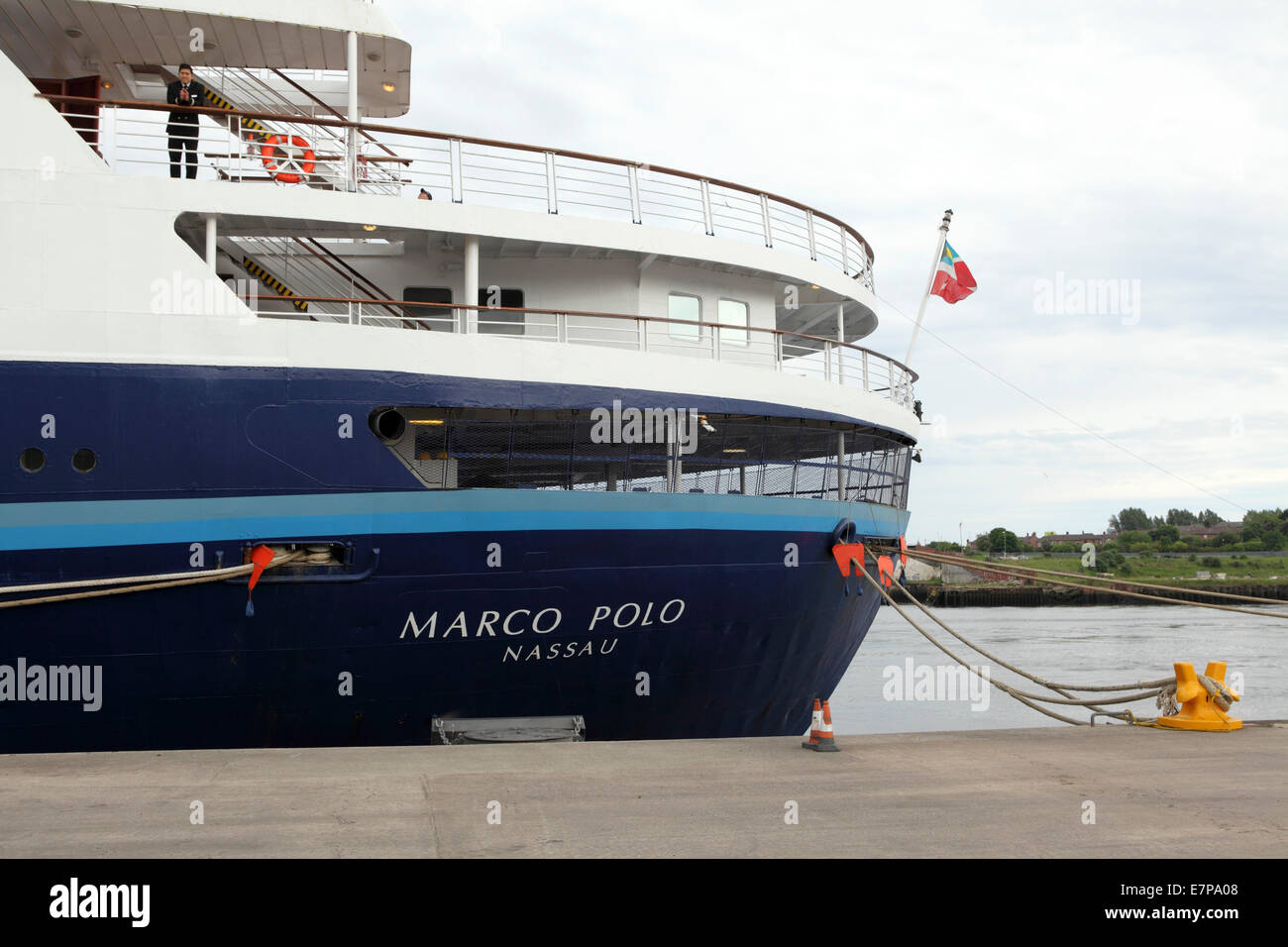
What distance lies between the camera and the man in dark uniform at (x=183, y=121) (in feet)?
36.7

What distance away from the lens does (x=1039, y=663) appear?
38500 mm

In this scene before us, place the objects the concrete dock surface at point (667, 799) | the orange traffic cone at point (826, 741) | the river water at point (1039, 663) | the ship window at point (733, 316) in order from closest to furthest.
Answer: the concrete dock surface at point (667, 799) < the orange traffic cone at point (826, 741) < the ship window at point (733, 316) < the river water at point (1039, 663)

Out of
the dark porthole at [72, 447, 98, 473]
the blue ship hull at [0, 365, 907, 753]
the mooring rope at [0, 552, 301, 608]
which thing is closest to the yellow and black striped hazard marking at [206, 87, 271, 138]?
the blue ship hull at [0, 365, 907, 753]

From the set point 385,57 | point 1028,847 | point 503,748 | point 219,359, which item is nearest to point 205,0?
point 385,57

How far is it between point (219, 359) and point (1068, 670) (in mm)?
32274

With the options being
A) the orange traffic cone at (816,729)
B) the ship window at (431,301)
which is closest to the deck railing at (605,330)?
the ship window at (431,301)

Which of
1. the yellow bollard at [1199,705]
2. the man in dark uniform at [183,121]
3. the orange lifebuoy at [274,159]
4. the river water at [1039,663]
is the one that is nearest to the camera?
the yellow bollard at [1199,705]

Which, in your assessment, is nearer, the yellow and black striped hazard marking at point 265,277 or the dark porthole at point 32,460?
the dark porthole at point 32,460

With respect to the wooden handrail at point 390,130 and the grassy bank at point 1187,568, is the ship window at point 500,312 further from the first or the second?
the grassy bank at point 1187,568

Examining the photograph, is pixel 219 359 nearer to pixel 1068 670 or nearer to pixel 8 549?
pixel 8 549

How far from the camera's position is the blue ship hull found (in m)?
9.61

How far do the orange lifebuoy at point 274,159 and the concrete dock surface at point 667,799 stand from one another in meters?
6.04

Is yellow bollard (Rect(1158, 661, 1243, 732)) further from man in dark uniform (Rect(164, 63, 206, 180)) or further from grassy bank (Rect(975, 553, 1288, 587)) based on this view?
grassy bank (Rect(975, 553, 1288, 587))

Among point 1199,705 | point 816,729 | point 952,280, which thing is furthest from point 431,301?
point 1199,705
